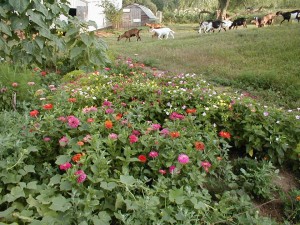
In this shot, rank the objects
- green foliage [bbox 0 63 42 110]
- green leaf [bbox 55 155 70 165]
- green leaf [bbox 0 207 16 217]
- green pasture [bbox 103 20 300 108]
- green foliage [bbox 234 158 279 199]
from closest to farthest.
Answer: green leaf [bbox 0 207 16 217]
green leaf [bbox 55 155 70 165]
green foliage [bbox 234 158 279 199]
green foliage [bbox 0 63 42 110]
green pasture [bbox 103 20 300 108]

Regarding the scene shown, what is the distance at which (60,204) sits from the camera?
1527 mm

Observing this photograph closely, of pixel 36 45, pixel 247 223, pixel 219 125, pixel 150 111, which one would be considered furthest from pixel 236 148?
pixel 36 45

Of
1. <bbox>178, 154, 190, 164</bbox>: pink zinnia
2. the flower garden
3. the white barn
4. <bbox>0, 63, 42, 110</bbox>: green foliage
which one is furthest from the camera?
the white barn

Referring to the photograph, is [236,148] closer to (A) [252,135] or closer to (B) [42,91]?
(A) [252,135]

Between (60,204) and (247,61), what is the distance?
7.52 metres

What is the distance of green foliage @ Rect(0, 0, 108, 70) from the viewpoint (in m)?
2.19

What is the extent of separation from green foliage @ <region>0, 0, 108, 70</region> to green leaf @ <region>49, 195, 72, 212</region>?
1.10 meters

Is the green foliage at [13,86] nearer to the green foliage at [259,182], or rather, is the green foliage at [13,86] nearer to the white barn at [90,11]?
the green foliage at [259,182]

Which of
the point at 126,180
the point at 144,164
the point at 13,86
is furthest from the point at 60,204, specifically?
the point at 13,86

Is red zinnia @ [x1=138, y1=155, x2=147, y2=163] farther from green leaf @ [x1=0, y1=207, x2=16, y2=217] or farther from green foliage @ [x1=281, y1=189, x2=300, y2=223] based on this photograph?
green foliage @ [x1=281, y1=189, x2=300, y2=223]

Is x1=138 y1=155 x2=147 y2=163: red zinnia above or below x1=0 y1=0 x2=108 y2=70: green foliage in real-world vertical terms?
below

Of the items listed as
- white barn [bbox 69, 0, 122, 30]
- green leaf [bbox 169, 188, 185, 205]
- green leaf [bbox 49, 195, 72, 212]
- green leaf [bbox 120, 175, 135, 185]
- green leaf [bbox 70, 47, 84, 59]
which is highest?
white barn [bbox 69, 0, 122, 30]

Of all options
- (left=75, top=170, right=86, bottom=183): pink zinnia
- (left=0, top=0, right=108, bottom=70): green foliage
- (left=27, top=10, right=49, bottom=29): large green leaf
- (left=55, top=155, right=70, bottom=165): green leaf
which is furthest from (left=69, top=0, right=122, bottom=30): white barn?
(left=75, top=170, right=86, bottom=183): pink zinnia

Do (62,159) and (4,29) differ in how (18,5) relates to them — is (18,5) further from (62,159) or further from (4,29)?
(62,159)
